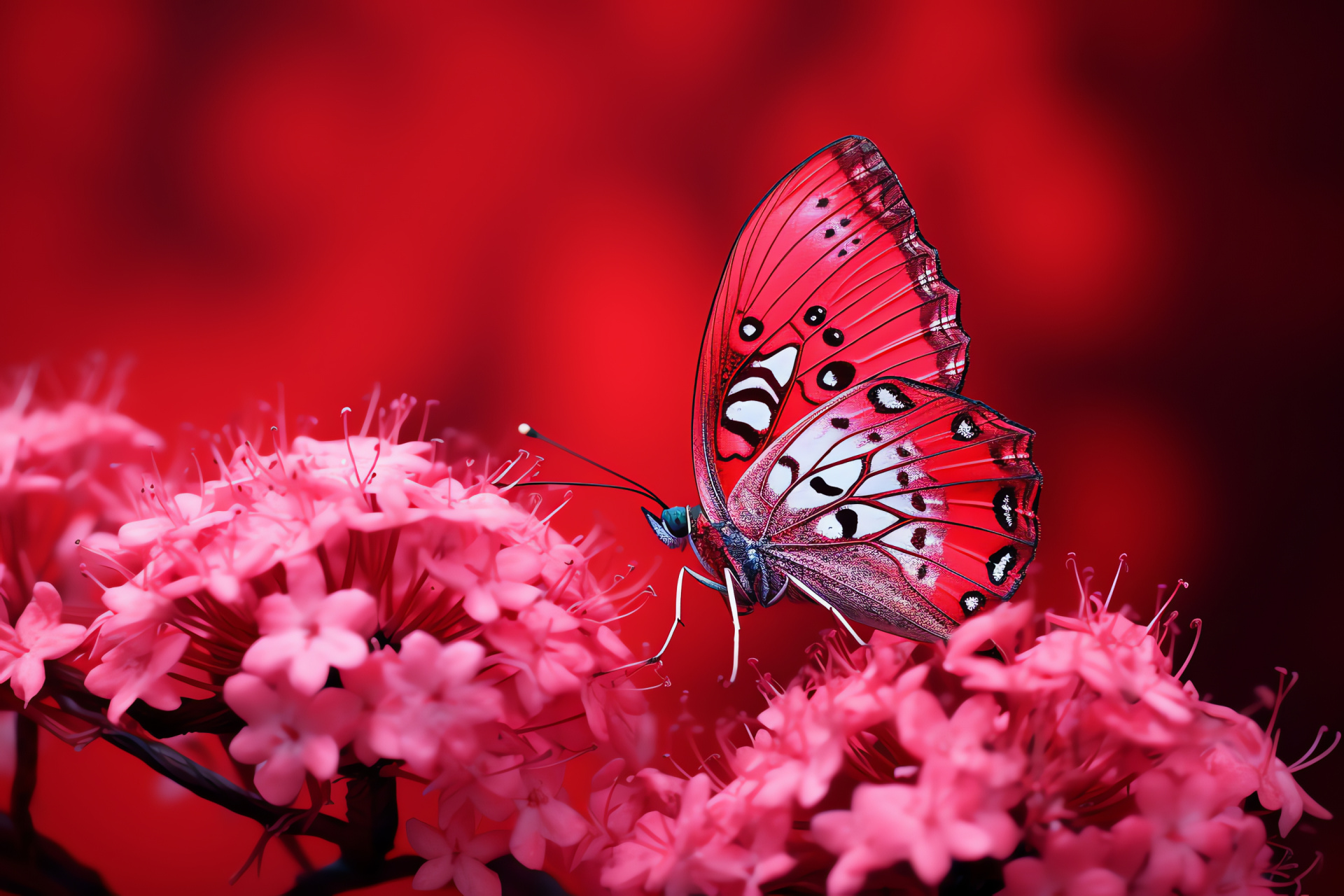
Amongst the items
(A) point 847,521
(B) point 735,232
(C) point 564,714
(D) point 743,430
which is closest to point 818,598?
(A) point 847,521

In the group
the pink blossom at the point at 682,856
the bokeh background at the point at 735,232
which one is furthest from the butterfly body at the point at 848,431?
the bokeh background at the point at 735,232

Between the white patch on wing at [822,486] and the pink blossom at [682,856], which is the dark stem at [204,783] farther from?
the white patch on wing at [822,486]

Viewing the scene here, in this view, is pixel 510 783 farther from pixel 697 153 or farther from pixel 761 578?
pixel 697 153

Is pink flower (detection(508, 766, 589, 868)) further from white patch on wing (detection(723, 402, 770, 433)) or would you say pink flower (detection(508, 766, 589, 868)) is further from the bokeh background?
the bokeh background

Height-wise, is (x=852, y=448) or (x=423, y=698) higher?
(x=852, y=448)

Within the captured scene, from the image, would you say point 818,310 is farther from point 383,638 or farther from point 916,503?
point 383,638

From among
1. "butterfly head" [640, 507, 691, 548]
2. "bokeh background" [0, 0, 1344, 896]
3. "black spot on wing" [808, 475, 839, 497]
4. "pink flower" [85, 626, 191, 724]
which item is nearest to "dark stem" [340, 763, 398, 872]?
"pink flower" [85, 626, 191, 724]
